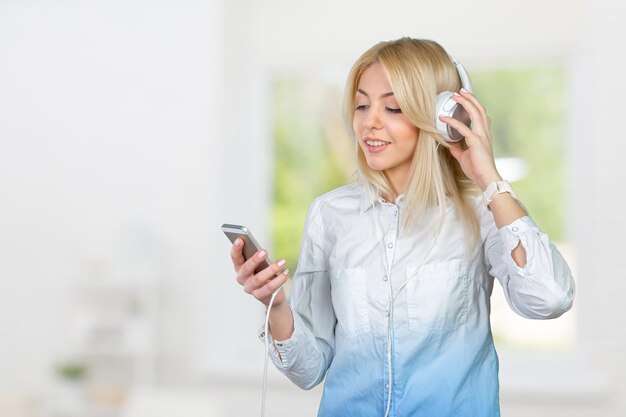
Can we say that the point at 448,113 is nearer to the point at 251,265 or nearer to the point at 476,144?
the point at 476,144

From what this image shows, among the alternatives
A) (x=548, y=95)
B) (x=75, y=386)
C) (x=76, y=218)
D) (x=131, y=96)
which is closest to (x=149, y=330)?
(x=75, y=386)

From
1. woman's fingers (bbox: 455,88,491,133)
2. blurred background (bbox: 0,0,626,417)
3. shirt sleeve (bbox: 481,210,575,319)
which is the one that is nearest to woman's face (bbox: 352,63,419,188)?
woman's fingers (bbox: 455,88,491,133)

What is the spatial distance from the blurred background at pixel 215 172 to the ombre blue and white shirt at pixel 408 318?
96.9 inches

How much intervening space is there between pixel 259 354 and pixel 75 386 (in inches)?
37.6

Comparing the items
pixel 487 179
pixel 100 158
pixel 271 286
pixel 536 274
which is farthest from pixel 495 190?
pixel 100 158

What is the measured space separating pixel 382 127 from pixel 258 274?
1.09 feet

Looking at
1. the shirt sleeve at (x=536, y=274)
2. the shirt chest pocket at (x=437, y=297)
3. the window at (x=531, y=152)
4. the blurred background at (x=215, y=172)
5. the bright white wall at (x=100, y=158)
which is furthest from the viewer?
the bright white wall at (x=100, y=158)

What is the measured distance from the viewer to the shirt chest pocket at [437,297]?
1.44 m

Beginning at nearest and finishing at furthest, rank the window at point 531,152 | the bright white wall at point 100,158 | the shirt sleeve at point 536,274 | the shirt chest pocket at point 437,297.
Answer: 1. the shirt sleeve at point 536,274
2. the shirt chest pocket at point 437,297
3. the window at point 531,152
4. the bright white wall at point 100,158

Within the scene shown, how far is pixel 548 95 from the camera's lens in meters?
4.17

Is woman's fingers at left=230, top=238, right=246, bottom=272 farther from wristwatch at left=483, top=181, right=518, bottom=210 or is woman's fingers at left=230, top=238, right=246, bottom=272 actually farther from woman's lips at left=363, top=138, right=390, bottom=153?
wristwatch at left=483, top=181, right=518, bottom=210

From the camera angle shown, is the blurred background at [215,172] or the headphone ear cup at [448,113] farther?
the blurred background at [215,172]

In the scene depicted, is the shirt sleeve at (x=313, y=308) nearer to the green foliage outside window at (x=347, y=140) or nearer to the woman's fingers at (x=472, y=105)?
the woman's fingers at (x=472, y=105)

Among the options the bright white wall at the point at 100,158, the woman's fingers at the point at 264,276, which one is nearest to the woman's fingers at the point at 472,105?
the woman's fingers at the point at 264,276
